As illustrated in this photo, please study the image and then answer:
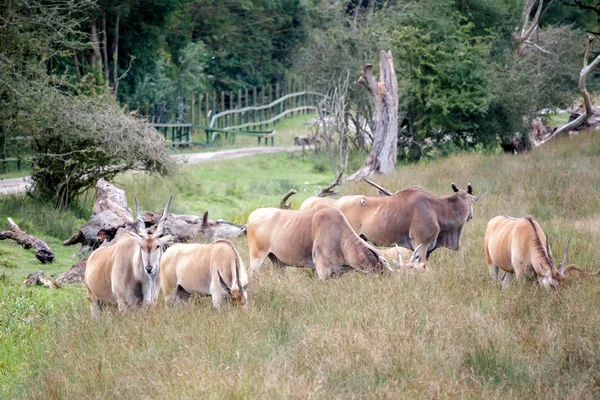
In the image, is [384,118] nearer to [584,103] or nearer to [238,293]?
[584,103]

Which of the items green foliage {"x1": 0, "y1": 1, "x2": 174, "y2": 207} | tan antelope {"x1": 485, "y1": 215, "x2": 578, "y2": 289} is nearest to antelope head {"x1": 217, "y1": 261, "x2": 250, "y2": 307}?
tan antelope {"x1": 485, "y1": 215, "x2": 578, "y2": 289}

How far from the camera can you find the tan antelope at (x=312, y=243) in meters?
10.4

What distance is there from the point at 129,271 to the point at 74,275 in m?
4.01

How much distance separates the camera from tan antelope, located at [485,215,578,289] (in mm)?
9352

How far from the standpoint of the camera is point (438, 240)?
1238cm

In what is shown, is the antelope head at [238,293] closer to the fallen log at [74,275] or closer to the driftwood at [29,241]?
the fallen log at [74,275]

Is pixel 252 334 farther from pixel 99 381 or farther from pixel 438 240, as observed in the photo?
pixel 438 240

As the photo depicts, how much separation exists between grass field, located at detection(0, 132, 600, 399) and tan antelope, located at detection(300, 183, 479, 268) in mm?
325

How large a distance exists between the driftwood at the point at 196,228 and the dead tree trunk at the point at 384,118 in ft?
26.3

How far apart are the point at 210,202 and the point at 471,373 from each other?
15217 mm

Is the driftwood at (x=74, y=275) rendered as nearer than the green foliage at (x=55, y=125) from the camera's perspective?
Yes

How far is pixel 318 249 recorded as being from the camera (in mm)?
10750

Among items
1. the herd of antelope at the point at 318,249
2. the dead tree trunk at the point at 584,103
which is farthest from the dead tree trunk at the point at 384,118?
the herd of antelope at the point at 318,249

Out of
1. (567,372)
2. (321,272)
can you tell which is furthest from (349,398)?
(321,272)
